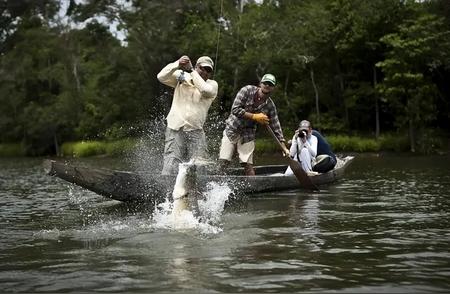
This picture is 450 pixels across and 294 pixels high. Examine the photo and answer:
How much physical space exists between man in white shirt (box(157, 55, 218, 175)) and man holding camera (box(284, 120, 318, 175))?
3996 mm

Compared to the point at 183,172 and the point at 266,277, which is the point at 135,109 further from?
the point at 266,277

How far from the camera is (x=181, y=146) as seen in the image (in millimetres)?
8664

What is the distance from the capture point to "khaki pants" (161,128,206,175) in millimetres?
8586

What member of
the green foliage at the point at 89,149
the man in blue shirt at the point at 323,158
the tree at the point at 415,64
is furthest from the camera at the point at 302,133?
the green foliage at the point at 89,149

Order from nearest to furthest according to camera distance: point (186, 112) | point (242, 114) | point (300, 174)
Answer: point (186, 112) < point (242, 114) < point (300, 174)

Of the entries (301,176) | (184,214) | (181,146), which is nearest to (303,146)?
(301,176)

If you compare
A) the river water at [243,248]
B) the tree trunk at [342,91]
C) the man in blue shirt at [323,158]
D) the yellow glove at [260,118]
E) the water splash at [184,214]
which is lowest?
the river water at [243,248]

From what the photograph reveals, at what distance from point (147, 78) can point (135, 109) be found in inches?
88.5

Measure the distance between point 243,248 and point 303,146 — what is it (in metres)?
6.45

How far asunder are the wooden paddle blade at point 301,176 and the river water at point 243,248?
3.62 ft

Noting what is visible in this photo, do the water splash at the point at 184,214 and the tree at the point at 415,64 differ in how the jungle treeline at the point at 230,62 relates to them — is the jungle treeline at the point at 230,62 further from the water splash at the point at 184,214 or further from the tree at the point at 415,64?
the water splash at the point at 184,214

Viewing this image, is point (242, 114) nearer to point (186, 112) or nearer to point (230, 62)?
point (186, 112)

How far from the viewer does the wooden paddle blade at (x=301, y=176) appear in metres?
11.4

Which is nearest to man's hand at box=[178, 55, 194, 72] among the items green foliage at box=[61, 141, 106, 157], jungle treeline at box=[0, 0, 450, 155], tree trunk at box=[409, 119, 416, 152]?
jungle treeline at box=[0, 0, 450, 155]
